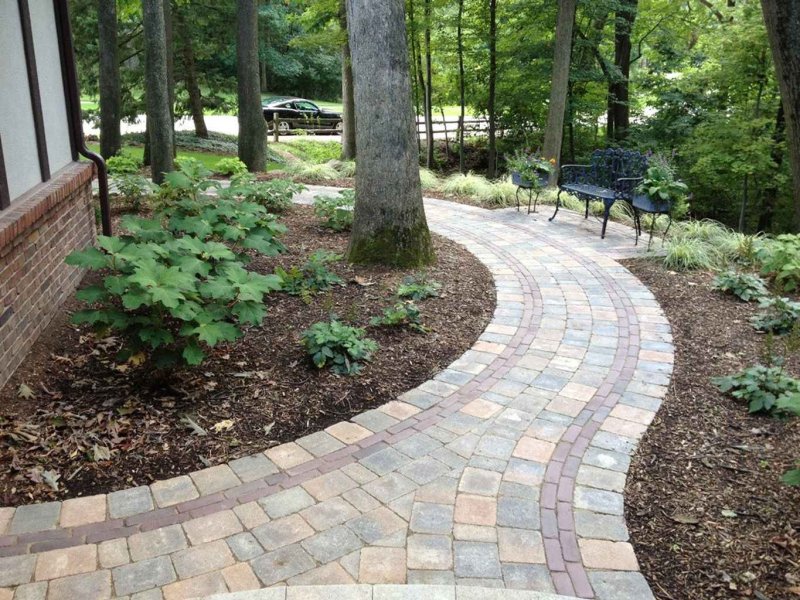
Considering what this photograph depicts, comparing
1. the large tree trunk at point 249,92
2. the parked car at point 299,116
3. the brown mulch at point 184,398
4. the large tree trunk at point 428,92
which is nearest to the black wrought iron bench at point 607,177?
the brown mulch at point 184,398

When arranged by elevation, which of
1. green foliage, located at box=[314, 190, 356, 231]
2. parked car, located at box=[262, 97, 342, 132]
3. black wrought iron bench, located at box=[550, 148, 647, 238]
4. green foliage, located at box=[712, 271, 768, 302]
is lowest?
green foliage, located at box=[712, 271, 768, 302]

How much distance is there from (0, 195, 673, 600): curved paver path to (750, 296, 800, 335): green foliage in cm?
107

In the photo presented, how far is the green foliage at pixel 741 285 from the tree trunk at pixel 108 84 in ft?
35.2

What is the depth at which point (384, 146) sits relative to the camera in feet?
17.1

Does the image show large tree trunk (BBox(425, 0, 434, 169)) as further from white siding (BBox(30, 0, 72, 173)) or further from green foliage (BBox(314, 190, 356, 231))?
white siding (BBox(30, 0, 72, 173))

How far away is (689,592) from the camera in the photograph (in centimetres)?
211

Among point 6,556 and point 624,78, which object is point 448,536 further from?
point 624,78

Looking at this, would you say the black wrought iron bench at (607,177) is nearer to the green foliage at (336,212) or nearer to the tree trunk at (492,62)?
the green foliage at (336,212)

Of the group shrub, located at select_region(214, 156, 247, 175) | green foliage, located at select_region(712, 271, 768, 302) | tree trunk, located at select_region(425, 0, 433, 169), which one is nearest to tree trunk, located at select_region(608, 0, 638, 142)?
tree trunk, located at select_region(425, 0, 433, 169)

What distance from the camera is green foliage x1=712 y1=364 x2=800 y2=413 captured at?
3285 mm

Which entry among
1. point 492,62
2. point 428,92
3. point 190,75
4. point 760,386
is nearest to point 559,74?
point 492,62

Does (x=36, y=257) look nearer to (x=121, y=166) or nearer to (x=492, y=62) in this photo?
(x=121, y=166)

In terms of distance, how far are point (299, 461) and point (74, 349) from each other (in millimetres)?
1829

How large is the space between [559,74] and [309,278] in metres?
6.36
